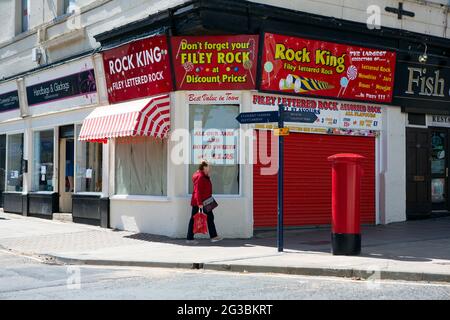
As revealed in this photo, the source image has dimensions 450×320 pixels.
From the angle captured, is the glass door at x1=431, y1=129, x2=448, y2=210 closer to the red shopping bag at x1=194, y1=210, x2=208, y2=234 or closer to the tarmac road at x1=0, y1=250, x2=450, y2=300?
the red shopping bag at x1=194, y1=210, x2=208, y2=234

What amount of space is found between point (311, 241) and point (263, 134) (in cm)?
292

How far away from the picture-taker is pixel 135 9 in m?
16.1

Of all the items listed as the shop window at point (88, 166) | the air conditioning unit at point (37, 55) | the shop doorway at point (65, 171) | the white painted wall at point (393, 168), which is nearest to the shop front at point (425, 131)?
the white painted wall at point (393, 168)

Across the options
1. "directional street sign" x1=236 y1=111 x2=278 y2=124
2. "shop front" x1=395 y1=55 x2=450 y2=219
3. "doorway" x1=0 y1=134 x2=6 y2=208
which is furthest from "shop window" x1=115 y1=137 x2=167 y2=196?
"doorway" x1=0 y1=134 x2=6 y2=208

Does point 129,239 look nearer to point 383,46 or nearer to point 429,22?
point 383,46

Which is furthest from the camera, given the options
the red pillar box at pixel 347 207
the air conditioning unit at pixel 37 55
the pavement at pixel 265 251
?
the air conditioning unit at pixel 37 55

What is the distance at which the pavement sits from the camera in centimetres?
978

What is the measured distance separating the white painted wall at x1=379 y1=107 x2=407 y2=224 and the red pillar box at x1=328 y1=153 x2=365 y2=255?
5.87m

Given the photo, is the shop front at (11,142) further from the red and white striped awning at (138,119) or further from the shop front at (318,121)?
the shop front at (318,121)

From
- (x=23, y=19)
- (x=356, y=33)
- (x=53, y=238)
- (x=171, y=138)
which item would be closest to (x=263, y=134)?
(x=171, y=138)

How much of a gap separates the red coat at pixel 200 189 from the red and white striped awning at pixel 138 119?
164 cm

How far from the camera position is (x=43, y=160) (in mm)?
20750

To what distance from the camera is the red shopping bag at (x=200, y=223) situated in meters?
13.5

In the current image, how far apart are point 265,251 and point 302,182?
3866 mm
